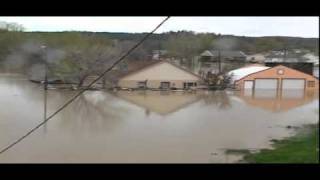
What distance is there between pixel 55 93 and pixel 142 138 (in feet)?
7.23

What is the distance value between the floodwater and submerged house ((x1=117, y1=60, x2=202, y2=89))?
1.42 ft

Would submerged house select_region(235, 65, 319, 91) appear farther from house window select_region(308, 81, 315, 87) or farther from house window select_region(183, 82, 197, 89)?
house window select_region(183, 82, 197, 89)

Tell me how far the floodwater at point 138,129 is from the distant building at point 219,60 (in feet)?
1.76

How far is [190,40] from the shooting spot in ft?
12.1

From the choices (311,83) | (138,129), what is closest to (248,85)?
(311,83)

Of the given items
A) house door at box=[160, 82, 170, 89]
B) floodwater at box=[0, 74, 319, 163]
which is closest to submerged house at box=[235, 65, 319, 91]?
house door at box=[160, 82, 170, 89]

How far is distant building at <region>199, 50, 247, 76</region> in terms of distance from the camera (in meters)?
3.48

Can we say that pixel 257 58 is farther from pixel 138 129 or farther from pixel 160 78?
pixel 138 129

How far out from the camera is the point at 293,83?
3129 millimetres

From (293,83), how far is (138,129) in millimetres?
2839

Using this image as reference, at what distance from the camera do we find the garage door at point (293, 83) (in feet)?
9.68
